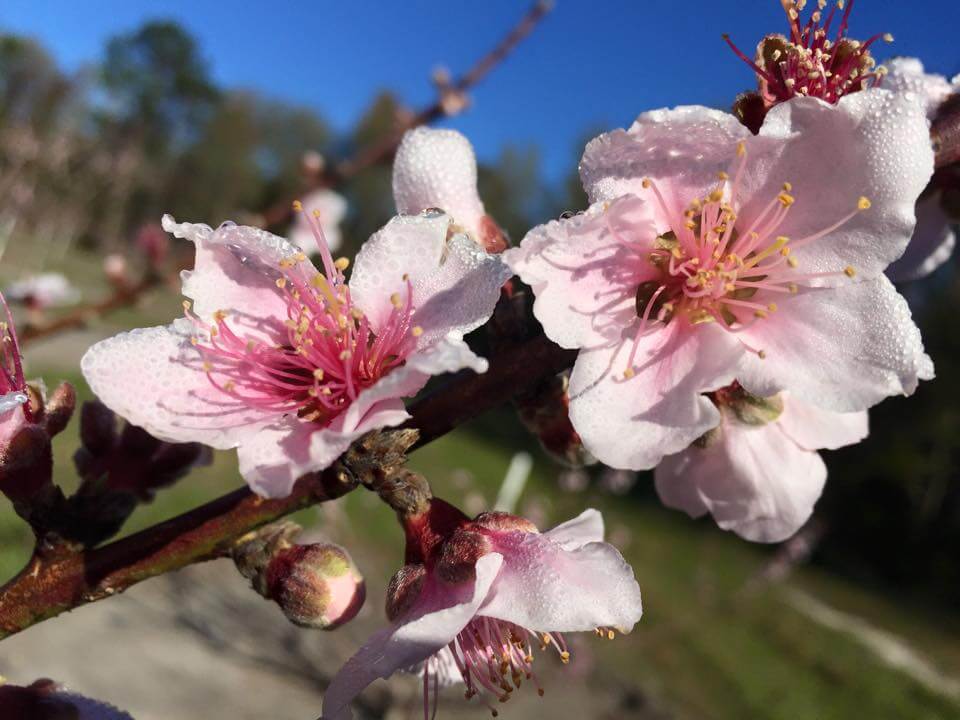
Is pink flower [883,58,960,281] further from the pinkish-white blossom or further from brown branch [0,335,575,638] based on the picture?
the pinkish-white blossom

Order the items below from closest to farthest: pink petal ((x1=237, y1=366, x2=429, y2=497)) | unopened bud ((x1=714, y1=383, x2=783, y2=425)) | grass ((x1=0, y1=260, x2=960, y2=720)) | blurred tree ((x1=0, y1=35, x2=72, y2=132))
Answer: pink petal ((x1=237, y1=366, x2=429, y2=497)) < unopened bud ((x1=714, y1=383, x2=783, y2=425)) < grass ((x1=0, y1=260, x2=960, y2=720)) < blurred tree ((x1=0, y1=35, x2=72, y2=132))

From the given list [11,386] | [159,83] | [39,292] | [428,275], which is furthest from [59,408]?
[159,83]

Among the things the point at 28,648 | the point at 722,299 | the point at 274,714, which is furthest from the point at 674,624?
the point at 722,299

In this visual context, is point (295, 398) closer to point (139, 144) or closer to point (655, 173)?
point (655, 173)

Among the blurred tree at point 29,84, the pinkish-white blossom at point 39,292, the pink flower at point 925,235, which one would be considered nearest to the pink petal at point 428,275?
the pink flower at point 925,235

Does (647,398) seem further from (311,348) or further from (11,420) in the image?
(11,420)

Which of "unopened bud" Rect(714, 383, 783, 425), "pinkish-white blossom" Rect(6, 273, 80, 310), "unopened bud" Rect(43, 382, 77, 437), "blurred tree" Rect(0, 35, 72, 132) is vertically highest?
"unopened bud" Rect(714, 383, 783, 425)

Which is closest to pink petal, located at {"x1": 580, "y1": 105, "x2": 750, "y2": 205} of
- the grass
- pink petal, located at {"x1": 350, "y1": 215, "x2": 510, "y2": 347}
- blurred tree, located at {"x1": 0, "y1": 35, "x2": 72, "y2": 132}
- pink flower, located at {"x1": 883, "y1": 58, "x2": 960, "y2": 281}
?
pink petal, located at {"x1": 350, "y1": 215, "x2": 510, "y2": 347}
